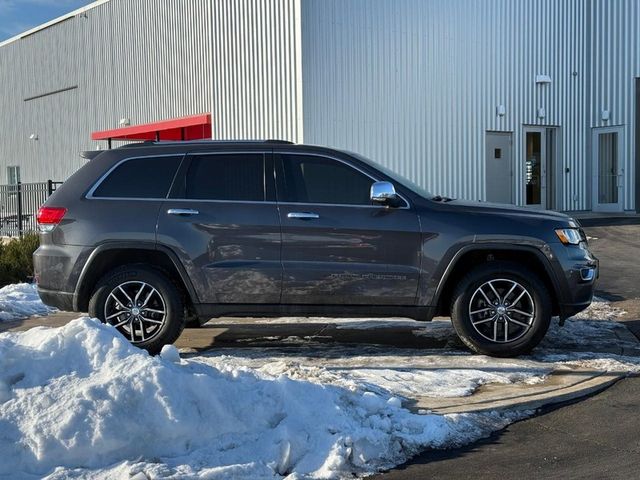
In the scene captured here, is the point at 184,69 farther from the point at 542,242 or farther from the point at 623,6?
the point at 542,242

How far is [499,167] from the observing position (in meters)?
21.5

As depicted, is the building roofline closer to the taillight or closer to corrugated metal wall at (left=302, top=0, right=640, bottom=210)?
corrugated metal wall at (left=302, top=0, right=640, bottom=210)

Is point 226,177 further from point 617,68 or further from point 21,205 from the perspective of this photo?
point 617,68

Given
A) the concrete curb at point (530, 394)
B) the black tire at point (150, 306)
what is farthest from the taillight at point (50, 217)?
the concrete curb at point (530, 394)

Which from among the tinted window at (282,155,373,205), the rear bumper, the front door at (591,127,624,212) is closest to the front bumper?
the tinted window at (282,155,373,205)

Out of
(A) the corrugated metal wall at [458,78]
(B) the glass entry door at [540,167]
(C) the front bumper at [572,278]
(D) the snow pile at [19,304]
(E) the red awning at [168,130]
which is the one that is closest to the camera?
(C) the front bumper at [572,278]

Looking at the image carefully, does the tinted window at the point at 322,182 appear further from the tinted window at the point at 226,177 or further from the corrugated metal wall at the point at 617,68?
the corrugated metal wall at the point at 617,68

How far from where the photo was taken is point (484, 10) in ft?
67.4

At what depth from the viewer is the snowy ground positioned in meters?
4.14

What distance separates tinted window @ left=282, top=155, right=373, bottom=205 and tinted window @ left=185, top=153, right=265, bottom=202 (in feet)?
0.87

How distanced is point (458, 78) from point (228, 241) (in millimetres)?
14993

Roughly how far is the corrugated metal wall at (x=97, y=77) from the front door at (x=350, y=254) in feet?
47.6

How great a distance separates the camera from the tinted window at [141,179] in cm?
686

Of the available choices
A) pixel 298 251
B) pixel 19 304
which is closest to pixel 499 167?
pixel 19 304
